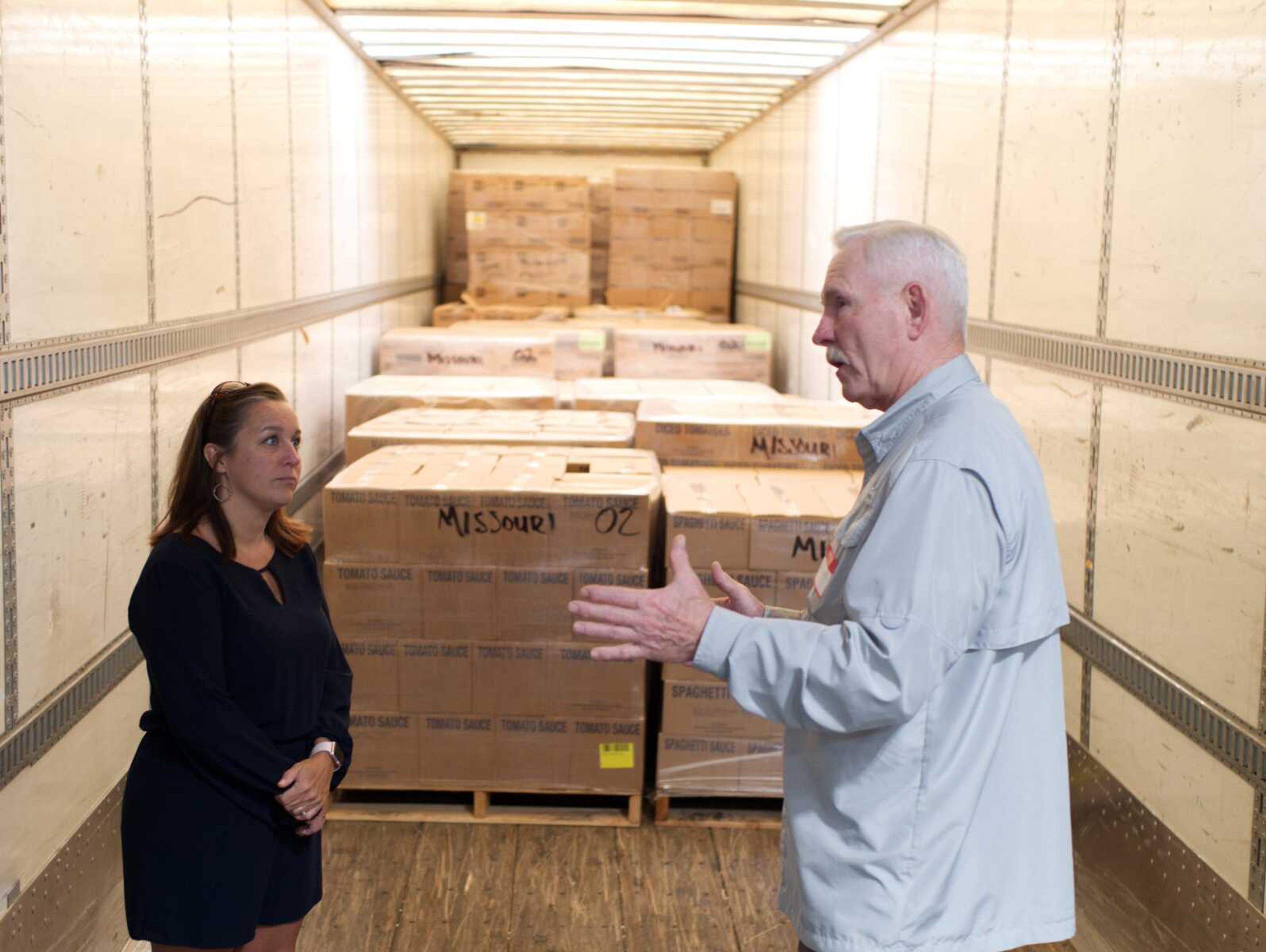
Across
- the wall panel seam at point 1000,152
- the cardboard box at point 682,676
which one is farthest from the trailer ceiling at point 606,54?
the cardboard box at point 682,676

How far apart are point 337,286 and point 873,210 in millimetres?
2712

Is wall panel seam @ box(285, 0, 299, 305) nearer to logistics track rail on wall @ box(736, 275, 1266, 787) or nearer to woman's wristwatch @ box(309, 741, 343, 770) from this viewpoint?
logistics track rail on wall @ box(736, 275, 1266, 787)

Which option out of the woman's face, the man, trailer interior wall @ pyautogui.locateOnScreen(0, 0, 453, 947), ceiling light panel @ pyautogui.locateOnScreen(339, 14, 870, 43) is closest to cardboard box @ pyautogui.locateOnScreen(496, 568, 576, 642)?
trailer interior wall @ pyautogui.locateOnScreen(0, 0, 453, 947)

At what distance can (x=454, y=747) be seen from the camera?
4500 millimetres

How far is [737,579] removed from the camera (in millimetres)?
4480

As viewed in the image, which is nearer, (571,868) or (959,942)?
(959,942)

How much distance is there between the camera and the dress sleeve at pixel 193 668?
2.40 meters

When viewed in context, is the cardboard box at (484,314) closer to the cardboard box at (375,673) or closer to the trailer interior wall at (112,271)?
the trailer interior wall at (112,271)

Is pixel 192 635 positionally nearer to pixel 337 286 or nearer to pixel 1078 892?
pixel 1078 892

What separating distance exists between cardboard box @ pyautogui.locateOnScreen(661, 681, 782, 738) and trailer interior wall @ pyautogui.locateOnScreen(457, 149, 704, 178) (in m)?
8.13

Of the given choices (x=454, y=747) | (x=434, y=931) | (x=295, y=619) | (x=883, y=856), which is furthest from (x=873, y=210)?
(x=883, y=856)

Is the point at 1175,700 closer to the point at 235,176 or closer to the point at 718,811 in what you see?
the point at 718,811

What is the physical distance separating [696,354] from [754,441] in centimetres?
276

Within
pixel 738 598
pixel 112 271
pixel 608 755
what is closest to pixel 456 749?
pixel 608 755
